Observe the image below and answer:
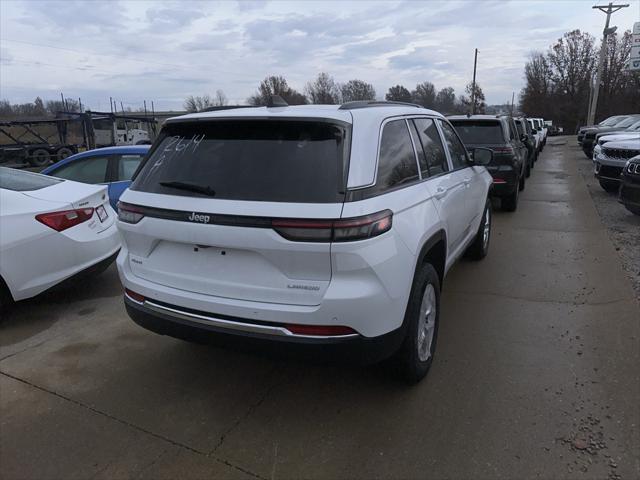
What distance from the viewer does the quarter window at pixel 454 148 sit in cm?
432

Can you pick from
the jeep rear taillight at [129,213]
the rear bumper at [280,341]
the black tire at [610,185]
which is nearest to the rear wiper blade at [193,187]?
the jeep rear taillight at [129,213]

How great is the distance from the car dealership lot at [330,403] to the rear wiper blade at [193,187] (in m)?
1.33

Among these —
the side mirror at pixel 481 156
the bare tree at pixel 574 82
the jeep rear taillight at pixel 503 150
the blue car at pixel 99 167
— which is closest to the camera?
the side mirror at pixel 481 156

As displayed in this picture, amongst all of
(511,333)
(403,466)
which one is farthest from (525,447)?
(511,333)

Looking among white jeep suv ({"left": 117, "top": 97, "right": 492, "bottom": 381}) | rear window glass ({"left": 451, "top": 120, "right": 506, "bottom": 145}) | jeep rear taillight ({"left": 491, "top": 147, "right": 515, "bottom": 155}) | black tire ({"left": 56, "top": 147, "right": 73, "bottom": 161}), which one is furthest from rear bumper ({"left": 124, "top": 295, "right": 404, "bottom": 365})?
black tire ({"left": 56, "top": 147, "right": 73, "bottom": 161})

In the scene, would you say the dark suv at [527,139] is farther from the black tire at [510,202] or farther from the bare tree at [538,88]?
the bare tree at [538,88]

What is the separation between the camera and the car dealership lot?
2494 millimetres

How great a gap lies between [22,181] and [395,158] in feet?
12.5

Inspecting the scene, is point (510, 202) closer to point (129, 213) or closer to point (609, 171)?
point (609, 171)

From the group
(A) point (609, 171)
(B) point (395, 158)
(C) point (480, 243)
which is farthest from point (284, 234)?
(A) point (609, 171)

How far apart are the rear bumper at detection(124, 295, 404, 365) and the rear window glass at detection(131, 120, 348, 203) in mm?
705

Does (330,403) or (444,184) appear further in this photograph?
(444,184)

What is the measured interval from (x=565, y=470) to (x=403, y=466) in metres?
0.81

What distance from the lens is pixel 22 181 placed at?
4.66m
